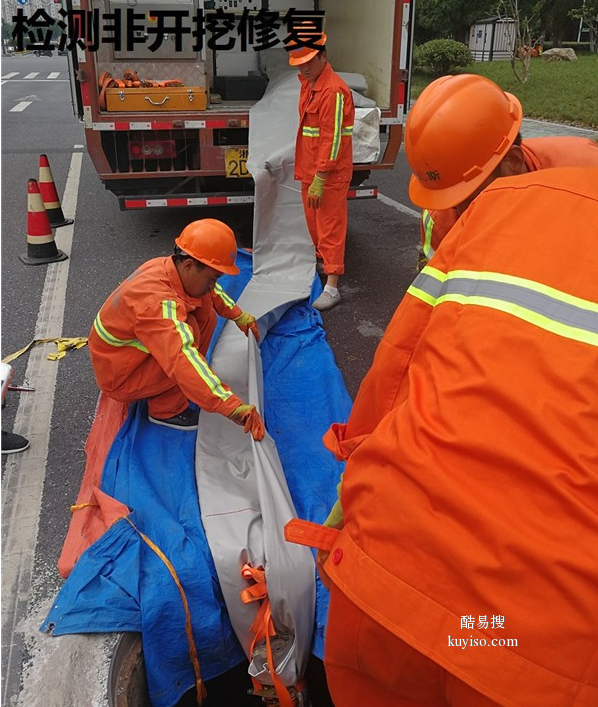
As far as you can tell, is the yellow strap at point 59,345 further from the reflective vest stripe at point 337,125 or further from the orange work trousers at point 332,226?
the reflective vest stripe at point 337,125

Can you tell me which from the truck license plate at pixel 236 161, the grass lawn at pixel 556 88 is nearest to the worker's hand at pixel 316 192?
the truck license plate at pixel 236 161

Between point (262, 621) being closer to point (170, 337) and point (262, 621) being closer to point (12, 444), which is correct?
point (170, 337)

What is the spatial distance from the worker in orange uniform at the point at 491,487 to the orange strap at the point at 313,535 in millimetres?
107

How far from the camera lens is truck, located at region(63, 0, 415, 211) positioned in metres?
5.05

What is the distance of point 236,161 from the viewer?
5.28 metres

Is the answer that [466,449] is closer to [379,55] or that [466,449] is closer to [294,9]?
[379,55]

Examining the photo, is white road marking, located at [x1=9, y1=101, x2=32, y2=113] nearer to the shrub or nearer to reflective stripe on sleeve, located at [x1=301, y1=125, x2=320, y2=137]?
the shrub

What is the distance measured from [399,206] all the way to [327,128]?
299 cm

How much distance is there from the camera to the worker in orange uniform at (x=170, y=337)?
2535 millimetres

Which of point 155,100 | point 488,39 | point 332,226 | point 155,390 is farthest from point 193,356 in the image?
point 488,39

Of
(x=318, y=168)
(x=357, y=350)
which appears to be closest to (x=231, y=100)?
(x=318, y=168)

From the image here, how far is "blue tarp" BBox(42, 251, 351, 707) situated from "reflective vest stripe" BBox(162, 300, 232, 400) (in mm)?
404

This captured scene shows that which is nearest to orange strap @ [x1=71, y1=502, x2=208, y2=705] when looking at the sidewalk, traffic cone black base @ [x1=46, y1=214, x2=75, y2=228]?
traffic cone black base @ [x1=46, y1=214, x2=75, y2=228]

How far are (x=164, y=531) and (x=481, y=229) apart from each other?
159 centimetres
